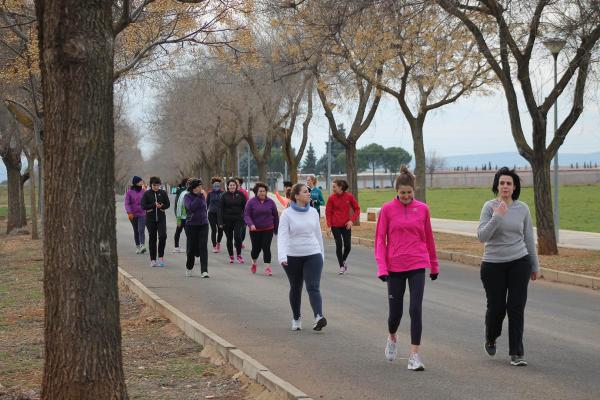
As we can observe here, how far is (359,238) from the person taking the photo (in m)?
28.8

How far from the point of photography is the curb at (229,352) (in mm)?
7258

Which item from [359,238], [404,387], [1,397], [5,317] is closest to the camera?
[1,397]

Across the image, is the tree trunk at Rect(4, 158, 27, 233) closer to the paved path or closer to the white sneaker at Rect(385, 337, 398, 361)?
the paved path

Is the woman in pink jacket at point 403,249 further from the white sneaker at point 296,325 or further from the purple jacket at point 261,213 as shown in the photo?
the purple jacket at point 261,213

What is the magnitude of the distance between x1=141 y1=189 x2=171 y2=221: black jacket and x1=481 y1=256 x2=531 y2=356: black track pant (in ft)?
Answer: 40.1

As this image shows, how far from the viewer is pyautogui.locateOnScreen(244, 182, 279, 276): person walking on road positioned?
59.2 feet

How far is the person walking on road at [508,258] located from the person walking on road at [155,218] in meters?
12.0

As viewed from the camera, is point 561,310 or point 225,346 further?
point 561,310

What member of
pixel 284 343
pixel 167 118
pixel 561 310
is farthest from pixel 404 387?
pixel 167 118

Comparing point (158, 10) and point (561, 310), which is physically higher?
point (158, 10)

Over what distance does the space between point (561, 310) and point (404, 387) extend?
5.69 metres

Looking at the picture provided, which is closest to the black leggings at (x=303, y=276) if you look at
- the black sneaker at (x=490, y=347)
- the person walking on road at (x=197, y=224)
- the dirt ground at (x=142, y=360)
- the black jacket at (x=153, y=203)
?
the dirt ground at (x=142, y=360)

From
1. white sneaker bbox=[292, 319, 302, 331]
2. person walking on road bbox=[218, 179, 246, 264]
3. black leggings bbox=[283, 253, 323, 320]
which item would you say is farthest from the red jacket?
white sneaker bbox=[292, 319, 302, 331]

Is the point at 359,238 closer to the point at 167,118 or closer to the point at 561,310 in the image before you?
the point at 561,310
